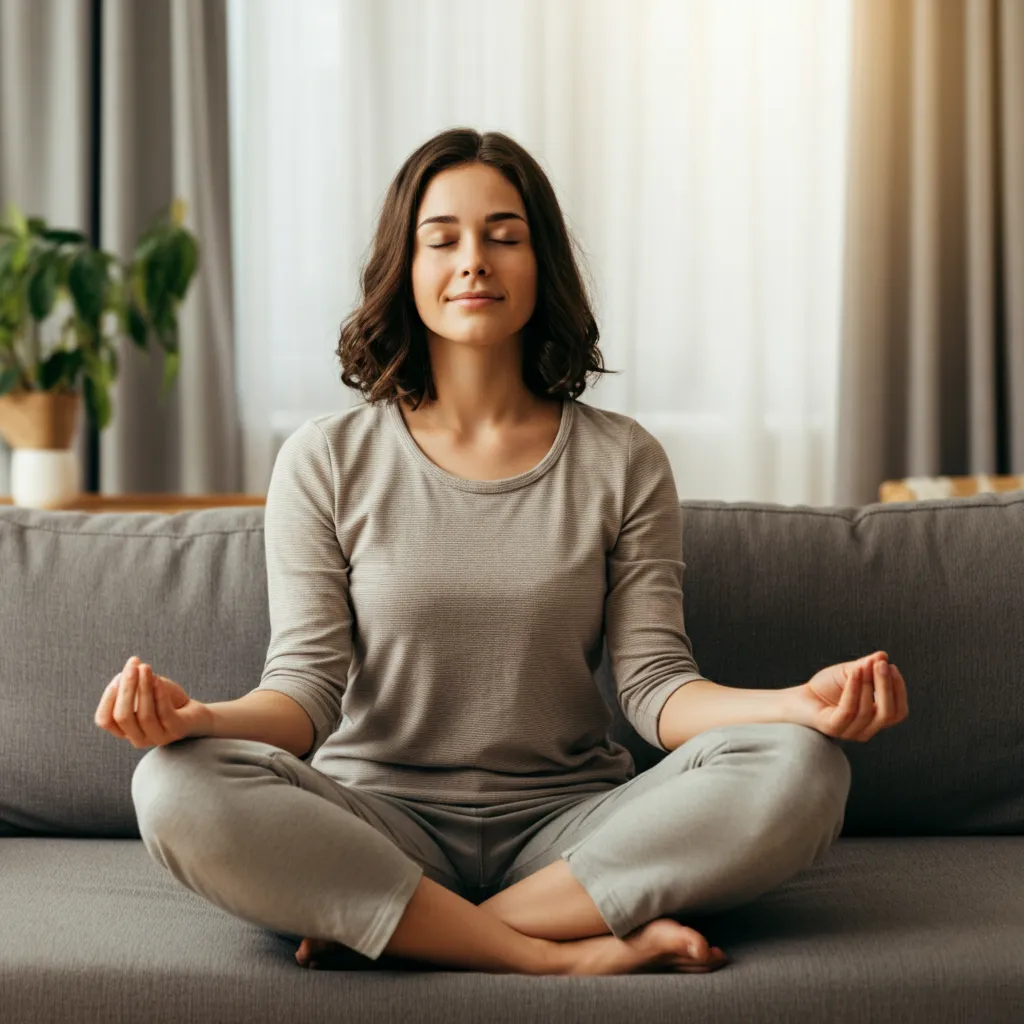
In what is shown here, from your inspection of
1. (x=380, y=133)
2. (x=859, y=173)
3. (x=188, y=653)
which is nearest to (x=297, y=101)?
(x=380, y=133)

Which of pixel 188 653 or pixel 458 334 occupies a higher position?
pixel 458 334

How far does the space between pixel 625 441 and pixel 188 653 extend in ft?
1.84

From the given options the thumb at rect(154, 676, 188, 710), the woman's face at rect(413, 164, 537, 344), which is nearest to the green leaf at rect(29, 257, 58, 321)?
the woman's face at rect(413, 164, 537, 344)

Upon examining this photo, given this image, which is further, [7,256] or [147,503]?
[147,503]

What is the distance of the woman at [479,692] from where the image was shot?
1.12 meters

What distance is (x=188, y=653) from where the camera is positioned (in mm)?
1546

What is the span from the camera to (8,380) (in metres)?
2.52

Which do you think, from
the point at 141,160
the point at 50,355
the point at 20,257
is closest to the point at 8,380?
the point at 50,355

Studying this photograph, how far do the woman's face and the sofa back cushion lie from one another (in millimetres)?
363

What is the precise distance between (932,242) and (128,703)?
8.74ft

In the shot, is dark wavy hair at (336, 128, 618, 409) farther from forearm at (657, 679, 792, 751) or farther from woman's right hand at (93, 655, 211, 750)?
woman's right hand at (93, 655, 211, 750)

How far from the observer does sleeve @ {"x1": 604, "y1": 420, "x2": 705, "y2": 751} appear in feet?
4.58

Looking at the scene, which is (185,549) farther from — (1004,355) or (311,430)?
(1004,355)

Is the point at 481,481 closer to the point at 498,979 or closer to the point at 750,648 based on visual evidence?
the point at 750,648
